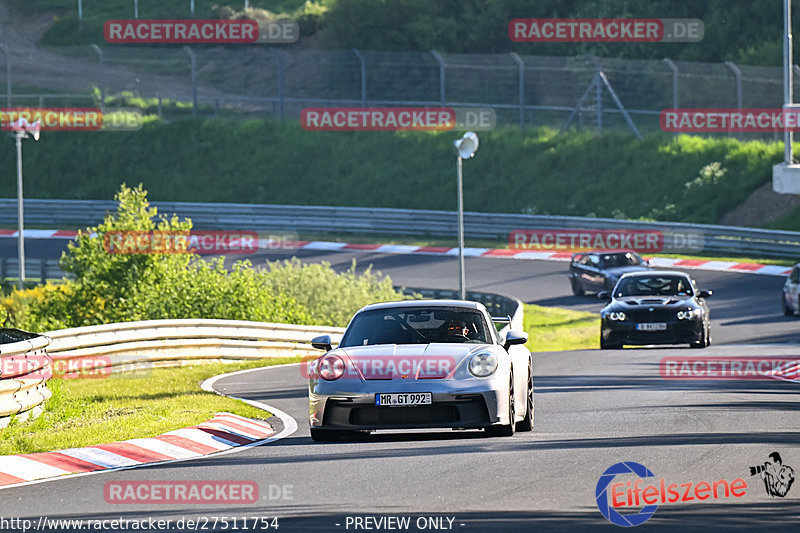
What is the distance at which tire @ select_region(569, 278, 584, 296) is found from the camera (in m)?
35.9

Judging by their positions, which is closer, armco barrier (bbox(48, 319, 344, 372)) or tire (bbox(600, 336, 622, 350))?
armco barrier (bbox(48, 319, 344, 372))

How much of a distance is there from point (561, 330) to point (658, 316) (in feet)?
26.4

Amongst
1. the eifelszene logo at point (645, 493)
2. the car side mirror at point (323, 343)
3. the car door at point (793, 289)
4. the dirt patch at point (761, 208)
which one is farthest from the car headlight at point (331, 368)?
the dirt patch at point (761, 208)

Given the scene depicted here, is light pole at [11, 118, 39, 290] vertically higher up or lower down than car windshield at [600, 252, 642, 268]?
higher up

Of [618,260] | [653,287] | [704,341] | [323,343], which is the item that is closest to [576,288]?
[618,260]

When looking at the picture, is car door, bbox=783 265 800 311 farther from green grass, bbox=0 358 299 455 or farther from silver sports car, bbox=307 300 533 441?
silver sports car, bbox=307 300 533 441

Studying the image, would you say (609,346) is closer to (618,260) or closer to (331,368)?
(618,260)

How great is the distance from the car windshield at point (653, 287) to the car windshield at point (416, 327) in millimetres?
11624

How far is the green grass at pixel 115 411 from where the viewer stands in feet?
43.7

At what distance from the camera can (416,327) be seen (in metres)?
13.1

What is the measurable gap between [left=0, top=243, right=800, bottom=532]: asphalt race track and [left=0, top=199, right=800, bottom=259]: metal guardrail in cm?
2336

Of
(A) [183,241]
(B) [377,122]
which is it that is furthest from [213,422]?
(B) [377,122]

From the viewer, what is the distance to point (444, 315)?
13086 mm

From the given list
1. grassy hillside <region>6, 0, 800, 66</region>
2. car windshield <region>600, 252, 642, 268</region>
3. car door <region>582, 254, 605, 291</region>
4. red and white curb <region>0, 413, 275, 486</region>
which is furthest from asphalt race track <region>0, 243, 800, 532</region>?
grassy hillside <region>6, 0, 800, 66</region>
